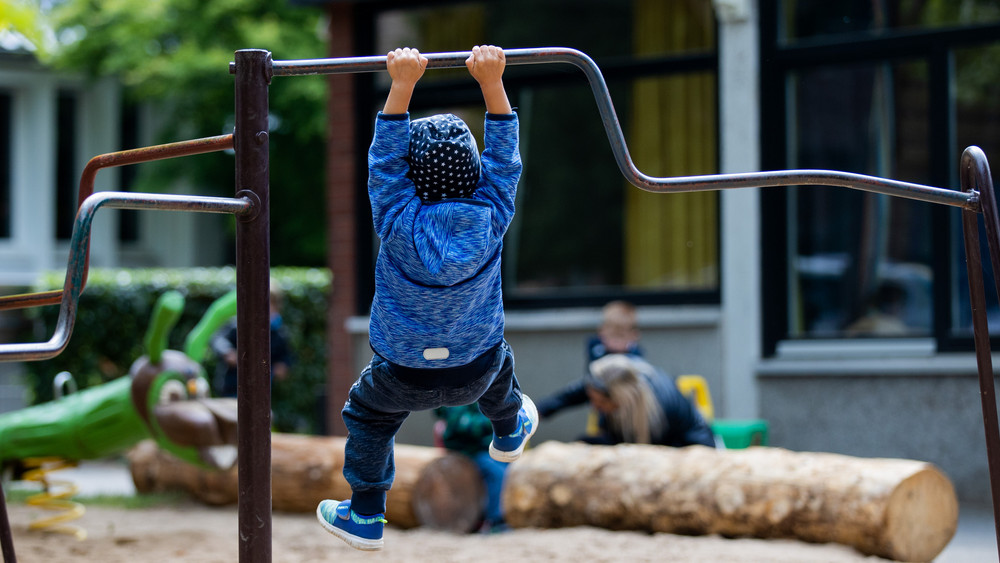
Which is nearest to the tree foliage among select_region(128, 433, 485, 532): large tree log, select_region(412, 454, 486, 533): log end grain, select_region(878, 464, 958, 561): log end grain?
select_region(128, 433, 485, 532): large tree log

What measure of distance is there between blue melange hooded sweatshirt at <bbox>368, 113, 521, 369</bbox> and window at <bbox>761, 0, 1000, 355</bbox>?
4.40 metres

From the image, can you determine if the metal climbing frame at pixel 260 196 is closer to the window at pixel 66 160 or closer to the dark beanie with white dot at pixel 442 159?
the dark beanie with white dot at pixel 442 159

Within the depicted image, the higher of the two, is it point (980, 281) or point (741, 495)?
point (980, 281)

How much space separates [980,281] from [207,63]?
495 inches

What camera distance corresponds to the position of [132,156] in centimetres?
291

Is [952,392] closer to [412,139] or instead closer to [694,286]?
[694,286]

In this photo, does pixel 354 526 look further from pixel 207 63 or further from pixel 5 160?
pixel 5 160

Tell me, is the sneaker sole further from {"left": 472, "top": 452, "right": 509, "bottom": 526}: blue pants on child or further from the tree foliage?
the tree foliage

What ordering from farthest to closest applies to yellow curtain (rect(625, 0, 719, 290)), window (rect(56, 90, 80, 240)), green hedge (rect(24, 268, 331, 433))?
1. window (rect(56, 90, 80, 240))
2. green hedge (rect(24, 268, 331, 433))
3. yellow curtain (rect(625, 0, 719, 290))

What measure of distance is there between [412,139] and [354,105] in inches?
208

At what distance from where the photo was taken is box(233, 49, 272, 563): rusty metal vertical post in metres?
2.63

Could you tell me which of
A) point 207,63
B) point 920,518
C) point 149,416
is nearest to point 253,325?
point 920,518

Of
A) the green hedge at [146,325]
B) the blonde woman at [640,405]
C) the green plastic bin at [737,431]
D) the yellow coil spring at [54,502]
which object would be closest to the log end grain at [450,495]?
the blonde woman at [640,405]

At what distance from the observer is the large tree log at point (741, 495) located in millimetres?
4441
